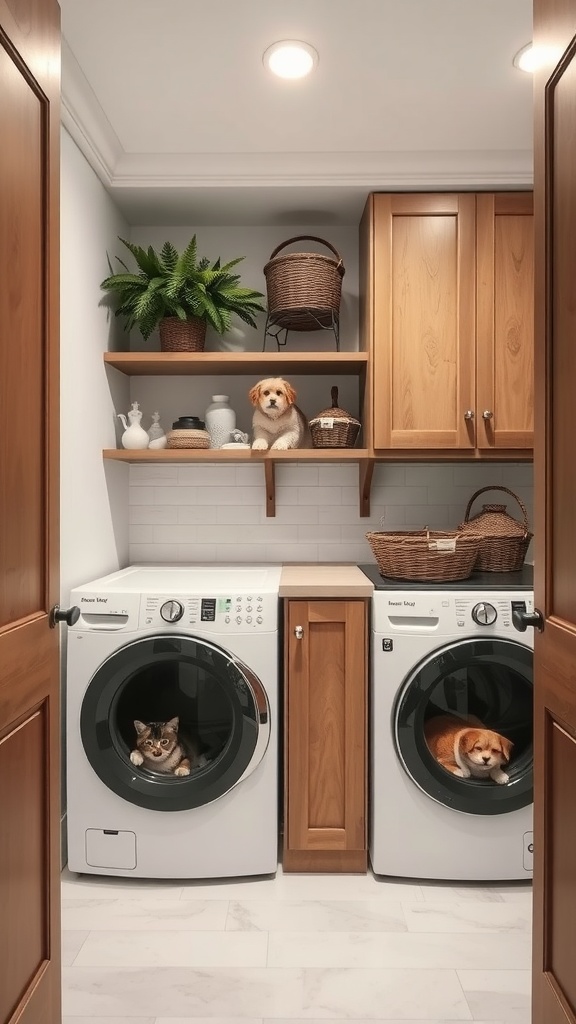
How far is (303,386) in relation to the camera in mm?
2943

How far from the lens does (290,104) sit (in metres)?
2.15

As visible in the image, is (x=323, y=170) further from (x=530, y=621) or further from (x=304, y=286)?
(x=530, y=621)

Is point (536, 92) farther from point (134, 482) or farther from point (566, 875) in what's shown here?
point (134, 482)

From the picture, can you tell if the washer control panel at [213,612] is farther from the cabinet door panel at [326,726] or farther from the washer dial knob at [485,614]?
the washer dial knob at [485,614]

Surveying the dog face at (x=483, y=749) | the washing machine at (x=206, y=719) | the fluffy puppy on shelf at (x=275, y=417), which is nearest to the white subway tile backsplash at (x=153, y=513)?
the fluffy puppy on shelf at (x=275, y=417)

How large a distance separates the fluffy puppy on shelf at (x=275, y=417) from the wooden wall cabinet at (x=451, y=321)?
0.32 meters

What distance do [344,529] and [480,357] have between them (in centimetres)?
89

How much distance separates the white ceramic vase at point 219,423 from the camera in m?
2.72

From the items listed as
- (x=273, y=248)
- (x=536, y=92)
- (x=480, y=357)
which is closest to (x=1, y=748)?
(x=536, y=92)

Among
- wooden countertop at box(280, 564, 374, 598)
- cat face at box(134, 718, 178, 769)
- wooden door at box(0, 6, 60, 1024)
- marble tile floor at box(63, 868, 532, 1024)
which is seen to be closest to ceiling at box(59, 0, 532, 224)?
wooden door at box(0, 6, 60, 1024)

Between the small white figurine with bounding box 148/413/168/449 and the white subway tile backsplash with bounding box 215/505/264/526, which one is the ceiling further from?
the white subway tile backsplash with bounding box 215/505/264/526

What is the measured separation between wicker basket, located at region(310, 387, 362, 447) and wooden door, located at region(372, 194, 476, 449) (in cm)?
12

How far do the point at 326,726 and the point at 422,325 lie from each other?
1.47m

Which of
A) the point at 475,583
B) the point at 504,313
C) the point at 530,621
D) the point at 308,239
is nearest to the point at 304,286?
the point at 308,239
